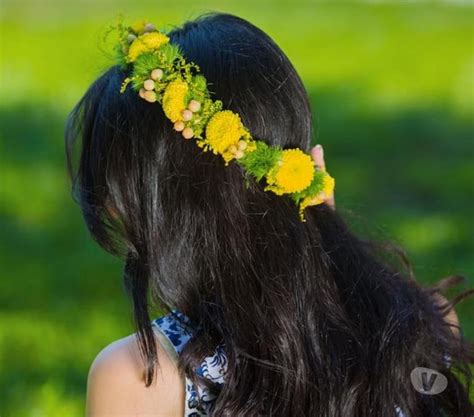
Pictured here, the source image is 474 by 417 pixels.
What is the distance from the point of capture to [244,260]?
182 cm

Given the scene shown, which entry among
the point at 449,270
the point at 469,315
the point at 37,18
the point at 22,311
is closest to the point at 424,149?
the point at 449,270

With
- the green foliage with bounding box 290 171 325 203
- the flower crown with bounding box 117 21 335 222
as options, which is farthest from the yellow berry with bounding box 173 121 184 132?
the green foliage with bounding box 290 171 325 203

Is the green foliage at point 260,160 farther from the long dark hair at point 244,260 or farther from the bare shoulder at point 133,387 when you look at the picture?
the bare shoulder at point 133,387

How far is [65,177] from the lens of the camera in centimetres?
446

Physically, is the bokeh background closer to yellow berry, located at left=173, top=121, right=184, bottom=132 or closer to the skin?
yellow berry, located at left=173, top=121, right=184, bottom=132

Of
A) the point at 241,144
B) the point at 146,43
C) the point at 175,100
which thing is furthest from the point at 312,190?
the point at 146,43

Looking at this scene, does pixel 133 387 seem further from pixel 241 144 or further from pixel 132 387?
pixel 241 144

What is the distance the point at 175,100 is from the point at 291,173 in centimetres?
23

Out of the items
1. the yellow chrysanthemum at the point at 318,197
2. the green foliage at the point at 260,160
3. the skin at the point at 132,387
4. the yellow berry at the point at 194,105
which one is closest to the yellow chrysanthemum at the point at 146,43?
the yellow berry at the point at 194,105

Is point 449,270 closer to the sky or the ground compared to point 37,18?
closer to the ground

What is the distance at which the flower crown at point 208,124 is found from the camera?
5.71 ft

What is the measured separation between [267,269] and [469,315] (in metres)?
1.38

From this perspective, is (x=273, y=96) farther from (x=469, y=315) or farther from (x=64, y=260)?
(x=64, y=260)

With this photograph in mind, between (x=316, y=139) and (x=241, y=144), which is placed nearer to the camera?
(x=241, y=144)
